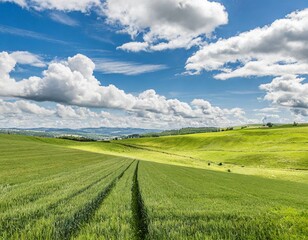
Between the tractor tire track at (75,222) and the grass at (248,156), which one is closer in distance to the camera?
the tractor tire track at (75,222)

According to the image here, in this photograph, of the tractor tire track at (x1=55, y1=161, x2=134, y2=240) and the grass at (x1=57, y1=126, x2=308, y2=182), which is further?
the grass at (x1=57, y1=126, x2=308, y2=182)

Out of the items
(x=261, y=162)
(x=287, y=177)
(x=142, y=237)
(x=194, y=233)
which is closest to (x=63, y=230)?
(x=142, y=237)

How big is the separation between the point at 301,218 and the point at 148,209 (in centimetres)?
736

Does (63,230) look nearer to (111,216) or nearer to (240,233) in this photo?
(111,216)

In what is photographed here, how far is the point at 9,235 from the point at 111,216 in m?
4.52

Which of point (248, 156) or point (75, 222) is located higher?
point (75, 222)

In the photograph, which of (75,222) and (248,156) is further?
(248,156)

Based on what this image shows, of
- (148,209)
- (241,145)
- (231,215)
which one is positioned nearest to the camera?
(231,215)

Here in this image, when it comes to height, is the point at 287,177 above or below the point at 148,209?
below

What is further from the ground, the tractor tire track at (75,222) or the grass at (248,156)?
the tractor tire track at (75,222)

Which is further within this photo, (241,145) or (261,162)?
(241,145)

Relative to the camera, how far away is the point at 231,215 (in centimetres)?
1455

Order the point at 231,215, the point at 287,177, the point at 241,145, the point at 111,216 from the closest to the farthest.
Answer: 1. the point at 111,216
2. the point at 231,215
3. the point at 287,177
4. the point at 241,145

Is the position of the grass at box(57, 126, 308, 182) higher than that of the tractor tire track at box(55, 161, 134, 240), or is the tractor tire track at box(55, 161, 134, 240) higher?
the tractor tire track at box(55, 161, 134, 240)
